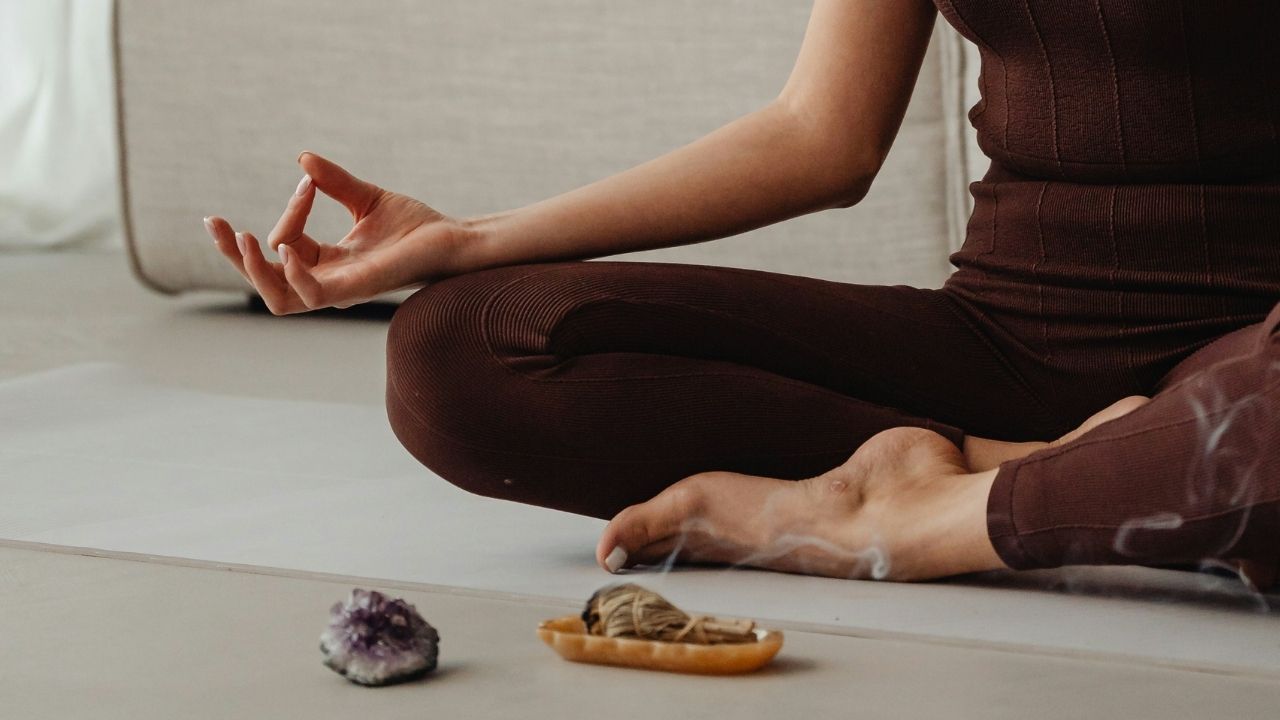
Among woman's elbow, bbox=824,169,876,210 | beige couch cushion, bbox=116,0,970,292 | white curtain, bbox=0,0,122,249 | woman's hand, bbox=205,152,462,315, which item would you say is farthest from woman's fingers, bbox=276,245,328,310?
white curtain, bbox=0,0,122,249

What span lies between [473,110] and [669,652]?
180 cm

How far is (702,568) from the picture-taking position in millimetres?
1091

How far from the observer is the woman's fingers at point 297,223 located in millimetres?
1089

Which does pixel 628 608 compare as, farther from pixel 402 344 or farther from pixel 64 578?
pixel 64 578

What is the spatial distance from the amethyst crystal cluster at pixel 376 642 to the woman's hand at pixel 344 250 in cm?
28

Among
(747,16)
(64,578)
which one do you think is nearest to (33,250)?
(747,16)

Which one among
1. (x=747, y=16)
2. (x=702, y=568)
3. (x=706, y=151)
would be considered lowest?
(x=702, y=568)

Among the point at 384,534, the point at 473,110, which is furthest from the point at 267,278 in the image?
the point at 473,110

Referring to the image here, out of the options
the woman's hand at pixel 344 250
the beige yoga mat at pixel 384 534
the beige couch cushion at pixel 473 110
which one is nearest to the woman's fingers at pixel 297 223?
the woman's hand at pixel 344 250

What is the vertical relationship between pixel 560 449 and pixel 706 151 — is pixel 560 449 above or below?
below

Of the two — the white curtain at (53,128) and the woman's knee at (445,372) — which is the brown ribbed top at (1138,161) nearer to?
the woman's knee at (445,372)

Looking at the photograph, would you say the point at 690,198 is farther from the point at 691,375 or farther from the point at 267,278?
the point at 267,278

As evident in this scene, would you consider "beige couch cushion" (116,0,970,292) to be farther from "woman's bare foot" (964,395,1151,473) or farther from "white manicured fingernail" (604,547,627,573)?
Result: "white manicured fingernail" (604,547,627,573)

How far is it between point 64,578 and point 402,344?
0.27m
